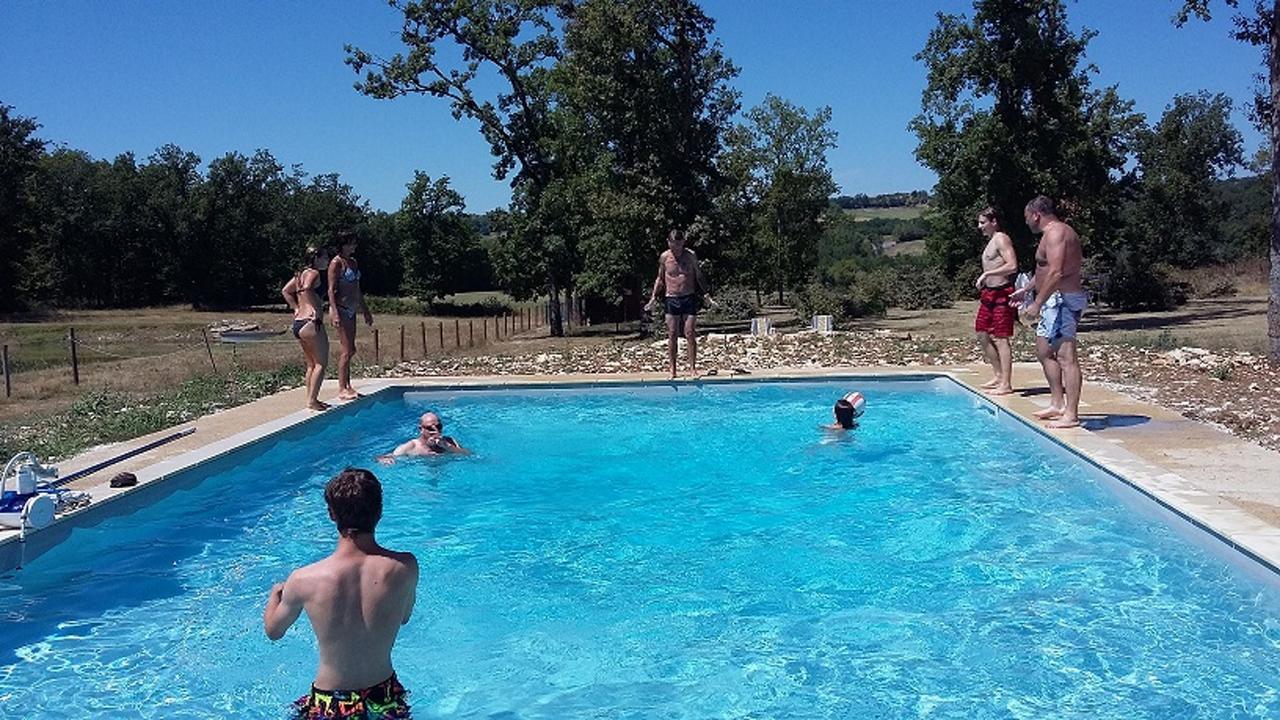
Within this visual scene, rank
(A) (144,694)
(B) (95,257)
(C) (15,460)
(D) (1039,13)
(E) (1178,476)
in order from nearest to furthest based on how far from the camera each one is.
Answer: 1. (A) (144,694)
2. (C) (15,460)
3. (E) (1178,476)
4. (D) (1039,13)
5. (B) (95,257)

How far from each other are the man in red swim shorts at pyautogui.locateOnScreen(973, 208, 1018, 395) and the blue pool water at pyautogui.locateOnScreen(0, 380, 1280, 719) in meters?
1.23

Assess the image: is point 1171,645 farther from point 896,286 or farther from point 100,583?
point 896,286

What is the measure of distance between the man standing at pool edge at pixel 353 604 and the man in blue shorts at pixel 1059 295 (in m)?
5.95

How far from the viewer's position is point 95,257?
190ft

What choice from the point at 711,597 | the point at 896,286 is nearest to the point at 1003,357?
the point at 711,597

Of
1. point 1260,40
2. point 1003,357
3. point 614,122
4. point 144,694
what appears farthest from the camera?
point 614,122

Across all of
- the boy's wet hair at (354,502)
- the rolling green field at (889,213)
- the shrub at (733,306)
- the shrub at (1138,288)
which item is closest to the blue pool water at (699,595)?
the boy's wet hair at (354,502)

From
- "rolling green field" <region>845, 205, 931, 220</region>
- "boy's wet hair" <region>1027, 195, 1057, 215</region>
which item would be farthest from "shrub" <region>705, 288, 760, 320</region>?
"rolling green field" <region>845, 205, 931, 220</region>

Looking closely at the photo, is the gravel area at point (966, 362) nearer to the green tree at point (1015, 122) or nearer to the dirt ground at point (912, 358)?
the dirt ground at point (912, 358)

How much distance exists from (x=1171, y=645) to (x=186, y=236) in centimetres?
6172

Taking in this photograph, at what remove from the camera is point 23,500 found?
18.2 feet

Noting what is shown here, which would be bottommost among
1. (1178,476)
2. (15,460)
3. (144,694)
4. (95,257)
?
(144,694)

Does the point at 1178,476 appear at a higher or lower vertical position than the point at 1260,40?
lower

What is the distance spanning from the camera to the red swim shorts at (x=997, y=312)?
31.2ft
